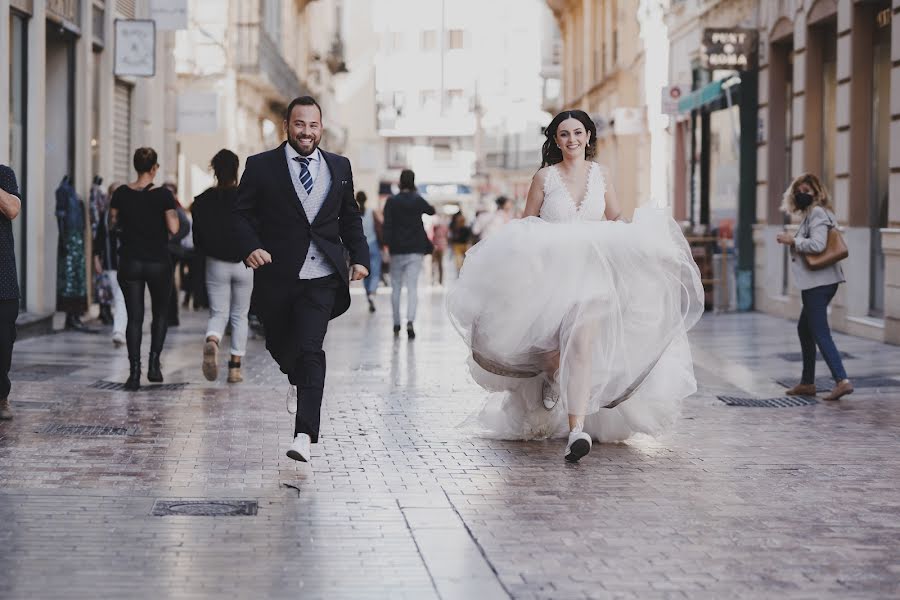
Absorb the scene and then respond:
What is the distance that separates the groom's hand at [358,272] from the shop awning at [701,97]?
16774 millimetres

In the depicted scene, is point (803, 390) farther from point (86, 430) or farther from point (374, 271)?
point (374, 271)

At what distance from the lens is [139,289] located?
40.1 feet

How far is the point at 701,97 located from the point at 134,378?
15.2 metres

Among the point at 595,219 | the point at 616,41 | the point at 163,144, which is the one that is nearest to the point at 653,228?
the point at 595,219

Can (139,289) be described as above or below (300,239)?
below

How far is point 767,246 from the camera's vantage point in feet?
71.9

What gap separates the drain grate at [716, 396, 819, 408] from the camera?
37.5ft

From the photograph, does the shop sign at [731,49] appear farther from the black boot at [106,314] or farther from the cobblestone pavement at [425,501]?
the cobblestone pavement at [425,501]

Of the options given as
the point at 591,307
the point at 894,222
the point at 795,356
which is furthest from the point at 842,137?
the point at 591,307

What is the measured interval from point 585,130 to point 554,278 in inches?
38.8

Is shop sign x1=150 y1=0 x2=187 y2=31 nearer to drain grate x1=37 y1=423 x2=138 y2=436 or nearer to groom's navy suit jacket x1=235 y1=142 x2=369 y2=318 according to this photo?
drain grate x1=37 y1=423 x2=138 y2=436

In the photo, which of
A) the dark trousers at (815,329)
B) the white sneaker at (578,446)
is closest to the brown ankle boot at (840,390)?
the dark trousers at (815,329)

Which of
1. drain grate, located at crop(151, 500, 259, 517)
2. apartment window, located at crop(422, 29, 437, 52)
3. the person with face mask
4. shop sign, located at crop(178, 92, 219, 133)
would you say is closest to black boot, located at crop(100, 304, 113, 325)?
shop sign, located at crop(178, 92, 219, 133)

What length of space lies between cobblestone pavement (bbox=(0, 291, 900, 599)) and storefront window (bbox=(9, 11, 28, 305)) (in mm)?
6262
